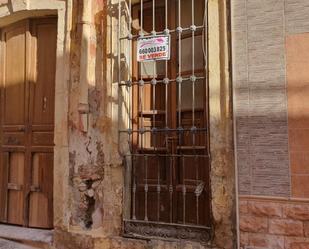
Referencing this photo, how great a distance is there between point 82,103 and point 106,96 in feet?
0.77

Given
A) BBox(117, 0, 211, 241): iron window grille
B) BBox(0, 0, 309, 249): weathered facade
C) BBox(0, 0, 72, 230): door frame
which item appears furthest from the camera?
BBox(0, 0, 72, 230): door frame

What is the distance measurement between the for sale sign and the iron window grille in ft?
0.18

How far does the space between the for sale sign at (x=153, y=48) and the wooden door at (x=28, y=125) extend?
1.17 m

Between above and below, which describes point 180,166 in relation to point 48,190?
above

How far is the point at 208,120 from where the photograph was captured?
3.12m

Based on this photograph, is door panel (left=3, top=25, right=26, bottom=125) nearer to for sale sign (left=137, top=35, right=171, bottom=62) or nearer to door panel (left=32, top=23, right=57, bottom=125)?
door panel (left=32, top=23, right=57, bottom=125)

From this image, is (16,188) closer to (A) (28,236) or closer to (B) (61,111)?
(A) (28,236)

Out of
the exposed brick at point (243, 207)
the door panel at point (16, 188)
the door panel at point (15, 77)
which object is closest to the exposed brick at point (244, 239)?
the exposed brick at point (243, 207)

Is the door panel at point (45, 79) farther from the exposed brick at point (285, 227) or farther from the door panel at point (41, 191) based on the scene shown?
the exposed brick at point (285, 227)

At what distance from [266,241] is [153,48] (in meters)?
1.87

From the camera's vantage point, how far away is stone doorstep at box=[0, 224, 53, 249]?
3672 mm

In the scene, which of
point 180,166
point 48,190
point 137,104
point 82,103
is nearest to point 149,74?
point 137,104

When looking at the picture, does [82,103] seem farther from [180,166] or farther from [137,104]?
[180,166]

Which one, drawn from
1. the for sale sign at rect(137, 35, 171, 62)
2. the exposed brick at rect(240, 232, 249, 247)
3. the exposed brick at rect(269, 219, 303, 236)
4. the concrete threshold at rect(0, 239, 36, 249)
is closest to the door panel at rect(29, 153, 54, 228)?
the concrete threshold at rect(0, 239, 36, 249)
